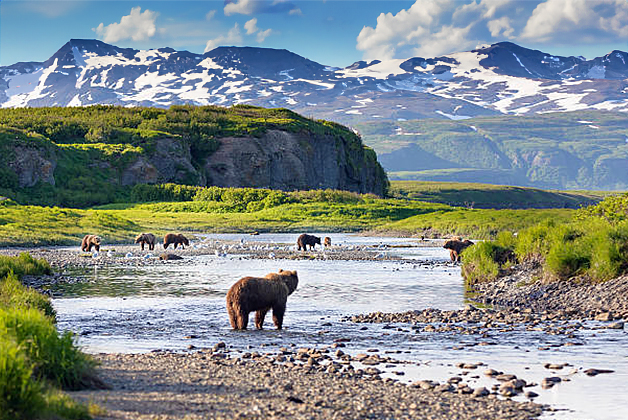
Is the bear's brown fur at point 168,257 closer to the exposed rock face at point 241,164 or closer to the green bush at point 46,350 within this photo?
the green bush at point 46,350

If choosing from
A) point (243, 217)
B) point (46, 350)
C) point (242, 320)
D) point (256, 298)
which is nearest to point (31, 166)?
point (243, 217)

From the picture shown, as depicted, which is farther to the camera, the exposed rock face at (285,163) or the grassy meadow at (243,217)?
the exposed rock face at (285,163)

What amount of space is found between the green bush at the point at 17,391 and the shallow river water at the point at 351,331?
19.4 feet

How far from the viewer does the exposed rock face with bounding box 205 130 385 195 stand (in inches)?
3999

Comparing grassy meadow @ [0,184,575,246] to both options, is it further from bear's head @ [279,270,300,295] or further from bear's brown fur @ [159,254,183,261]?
bear's head @ [279,270,300,295]

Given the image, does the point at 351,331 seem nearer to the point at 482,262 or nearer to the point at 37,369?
the point at 37,369

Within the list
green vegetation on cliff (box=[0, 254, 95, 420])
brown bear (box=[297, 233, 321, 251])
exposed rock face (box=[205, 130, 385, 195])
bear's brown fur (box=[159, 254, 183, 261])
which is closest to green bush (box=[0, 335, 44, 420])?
green vegetation on cliff (box=[0, 254, 95, 420])

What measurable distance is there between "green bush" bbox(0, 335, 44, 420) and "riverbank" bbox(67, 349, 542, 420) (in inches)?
32.6

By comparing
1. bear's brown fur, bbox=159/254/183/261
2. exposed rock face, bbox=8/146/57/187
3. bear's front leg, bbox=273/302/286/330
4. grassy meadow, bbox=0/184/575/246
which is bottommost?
bear's front leg, bbox=273/302/286/330

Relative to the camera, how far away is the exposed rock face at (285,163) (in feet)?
333

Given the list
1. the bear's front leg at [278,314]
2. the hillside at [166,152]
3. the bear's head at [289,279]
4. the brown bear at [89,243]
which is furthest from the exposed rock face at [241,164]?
the bear's front leg at [278,314]

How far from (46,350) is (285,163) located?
96.9 metres

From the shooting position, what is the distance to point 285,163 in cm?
10694

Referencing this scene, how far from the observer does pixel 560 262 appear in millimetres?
23016
